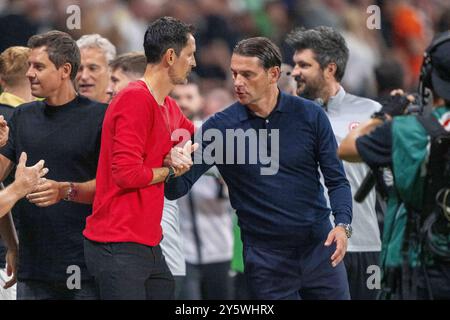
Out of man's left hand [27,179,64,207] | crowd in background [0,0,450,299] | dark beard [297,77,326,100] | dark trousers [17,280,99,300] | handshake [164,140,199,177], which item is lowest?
dark trousers [17,280,99,300]

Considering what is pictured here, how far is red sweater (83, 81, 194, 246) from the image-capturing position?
543 centimetres

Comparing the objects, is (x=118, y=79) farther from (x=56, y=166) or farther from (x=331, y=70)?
(x=56, y=166)

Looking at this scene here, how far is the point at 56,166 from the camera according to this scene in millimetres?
5980

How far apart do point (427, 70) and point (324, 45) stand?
7.53ft

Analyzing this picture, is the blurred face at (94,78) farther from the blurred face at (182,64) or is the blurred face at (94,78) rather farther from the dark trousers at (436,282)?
the dark trousers at (436,282)

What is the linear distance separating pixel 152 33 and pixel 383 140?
139cm

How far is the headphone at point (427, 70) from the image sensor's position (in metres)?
4.95

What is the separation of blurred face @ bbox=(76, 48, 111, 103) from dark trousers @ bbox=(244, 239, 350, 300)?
73.2 inches

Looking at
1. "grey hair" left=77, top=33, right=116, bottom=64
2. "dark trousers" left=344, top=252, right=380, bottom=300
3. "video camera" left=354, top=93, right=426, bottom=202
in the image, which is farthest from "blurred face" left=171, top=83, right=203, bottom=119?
"video camera" left=354, top=93, right=426, bottom=202

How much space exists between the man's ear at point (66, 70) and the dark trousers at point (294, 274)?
4.18 feet

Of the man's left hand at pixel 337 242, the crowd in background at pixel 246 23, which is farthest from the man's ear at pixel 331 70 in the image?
the crowd in background at pixel 246 23

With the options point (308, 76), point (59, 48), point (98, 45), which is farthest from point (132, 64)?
point (59, 48)

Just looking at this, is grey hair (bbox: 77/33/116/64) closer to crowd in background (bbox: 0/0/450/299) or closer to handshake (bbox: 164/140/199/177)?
crowd in background (bbox: 0/0/450/299)

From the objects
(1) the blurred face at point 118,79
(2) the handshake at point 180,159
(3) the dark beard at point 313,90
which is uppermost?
(1) the blurred face at point 118,79
